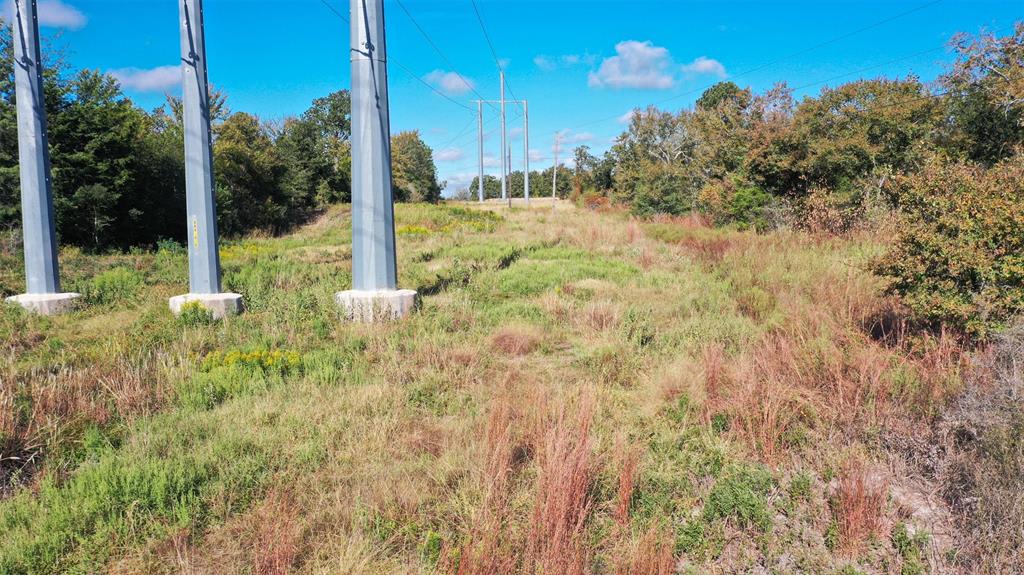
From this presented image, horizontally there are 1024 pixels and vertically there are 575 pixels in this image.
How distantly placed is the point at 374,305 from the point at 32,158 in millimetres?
5946

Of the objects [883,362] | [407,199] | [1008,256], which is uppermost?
[407,199]

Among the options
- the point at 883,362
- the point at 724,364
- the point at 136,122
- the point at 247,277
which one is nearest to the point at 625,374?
the point at 724,364

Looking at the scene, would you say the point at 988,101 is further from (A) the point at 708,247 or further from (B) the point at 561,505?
(B) the point at 561,505

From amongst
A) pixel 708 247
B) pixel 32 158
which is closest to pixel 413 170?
pixel 708 247

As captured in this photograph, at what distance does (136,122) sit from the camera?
24656 mm

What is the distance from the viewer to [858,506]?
3.02 metres

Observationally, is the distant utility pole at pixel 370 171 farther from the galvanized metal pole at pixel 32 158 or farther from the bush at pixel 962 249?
the bush at pixel 962 249

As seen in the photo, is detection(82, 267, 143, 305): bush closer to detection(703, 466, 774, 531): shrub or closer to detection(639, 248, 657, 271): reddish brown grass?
detection(703, 466, 774, 531): shrub

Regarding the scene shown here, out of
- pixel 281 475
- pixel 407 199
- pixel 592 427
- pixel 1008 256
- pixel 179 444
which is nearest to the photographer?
pixel 281 475

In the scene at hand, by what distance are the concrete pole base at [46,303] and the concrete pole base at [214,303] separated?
1815 mm

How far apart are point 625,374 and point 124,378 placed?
453 cm

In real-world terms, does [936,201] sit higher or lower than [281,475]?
higher

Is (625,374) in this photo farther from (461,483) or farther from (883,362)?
(461,483)

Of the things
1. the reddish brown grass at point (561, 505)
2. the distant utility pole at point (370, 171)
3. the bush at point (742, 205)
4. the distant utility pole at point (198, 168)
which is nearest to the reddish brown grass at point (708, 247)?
the bush at point (742, 205)
